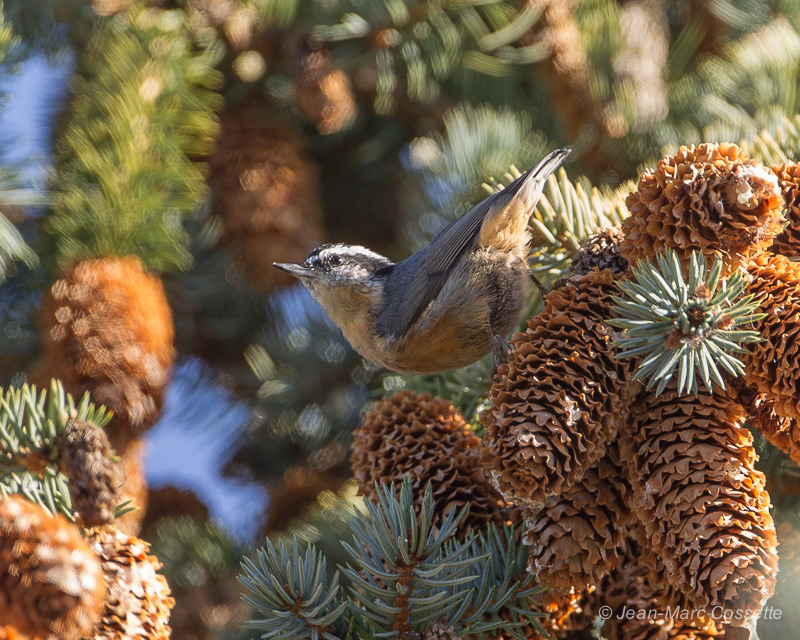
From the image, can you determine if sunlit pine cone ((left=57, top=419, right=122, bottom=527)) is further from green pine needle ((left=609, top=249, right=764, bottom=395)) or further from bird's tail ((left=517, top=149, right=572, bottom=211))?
bird's tail ((left=517, top=149, right=572, bottom=211))

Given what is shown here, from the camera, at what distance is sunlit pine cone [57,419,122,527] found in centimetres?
142

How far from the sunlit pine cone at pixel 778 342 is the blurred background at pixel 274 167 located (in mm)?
670

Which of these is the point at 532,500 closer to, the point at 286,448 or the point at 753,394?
the point at 753,394

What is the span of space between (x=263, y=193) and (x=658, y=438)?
1.79m

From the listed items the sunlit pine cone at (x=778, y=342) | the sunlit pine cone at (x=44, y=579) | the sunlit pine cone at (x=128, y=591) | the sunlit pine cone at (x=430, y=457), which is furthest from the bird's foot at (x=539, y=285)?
the sunlit pine cone at (x=44, y=579)

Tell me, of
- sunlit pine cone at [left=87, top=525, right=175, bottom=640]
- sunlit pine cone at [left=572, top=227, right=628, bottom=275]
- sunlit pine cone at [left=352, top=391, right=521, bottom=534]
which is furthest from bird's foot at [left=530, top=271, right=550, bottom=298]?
sunlit pine cone at [left=87, top=525, right=175, bottom=640]

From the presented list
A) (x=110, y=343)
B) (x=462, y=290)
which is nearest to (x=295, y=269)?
(x=462, y=290)

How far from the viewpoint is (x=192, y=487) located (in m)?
2.96

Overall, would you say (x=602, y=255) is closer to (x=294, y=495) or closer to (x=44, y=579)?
(x=44, y=579)

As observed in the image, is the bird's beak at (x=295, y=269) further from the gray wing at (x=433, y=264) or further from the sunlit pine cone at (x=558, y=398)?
the sunlit pine cone at (x=558, y=398)

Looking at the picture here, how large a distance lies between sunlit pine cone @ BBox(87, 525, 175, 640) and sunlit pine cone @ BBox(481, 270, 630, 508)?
0.64 m

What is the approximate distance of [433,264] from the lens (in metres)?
2.46

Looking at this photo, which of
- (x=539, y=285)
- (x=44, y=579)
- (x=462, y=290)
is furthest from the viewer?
(x=462, y=290)

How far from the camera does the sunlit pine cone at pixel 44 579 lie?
3.75ft
